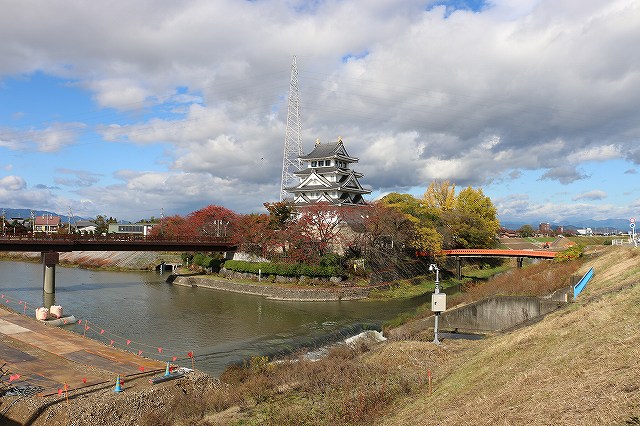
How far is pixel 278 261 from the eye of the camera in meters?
47.2

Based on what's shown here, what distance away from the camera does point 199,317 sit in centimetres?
3266

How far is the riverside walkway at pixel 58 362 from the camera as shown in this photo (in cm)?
1533

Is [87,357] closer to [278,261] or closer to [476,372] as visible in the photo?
[476,372]

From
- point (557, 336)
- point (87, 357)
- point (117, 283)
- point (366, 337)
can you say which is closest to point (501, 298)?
point (366, 337)

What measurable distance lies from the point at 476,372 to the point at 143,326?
75.6 ft

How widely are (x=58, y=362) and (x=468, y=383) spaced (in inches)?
603

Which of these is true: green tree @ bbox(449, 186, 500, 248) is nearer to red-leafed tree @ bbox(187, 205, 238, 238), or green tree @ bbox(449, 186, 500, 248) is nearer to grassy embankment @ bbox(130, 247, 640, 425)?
red-leafed tree @ bbox(187, 205, 238, 238)

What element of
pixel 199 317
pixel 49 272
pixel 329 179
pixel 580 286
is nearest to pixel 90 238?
pixel 49 272

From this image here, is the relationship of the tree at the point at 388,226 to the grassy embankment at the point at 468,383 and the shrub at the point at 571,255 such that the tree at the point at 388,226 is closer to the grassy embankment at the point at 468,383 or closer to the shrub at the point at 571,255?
the shrub at the point at 571,255

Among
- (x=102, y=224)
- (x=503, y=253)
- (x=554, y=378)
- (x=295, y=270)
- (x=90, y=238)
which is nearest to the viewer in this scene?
(x=554, y=378)

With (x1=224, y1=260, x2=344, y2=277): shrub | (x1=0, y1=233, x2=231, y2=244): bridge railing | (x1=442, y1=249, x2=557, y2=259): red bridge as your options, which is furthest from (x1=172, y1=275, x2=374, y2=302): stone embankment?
(x1=442, y1=249, x2=557, y2=259): red bridge

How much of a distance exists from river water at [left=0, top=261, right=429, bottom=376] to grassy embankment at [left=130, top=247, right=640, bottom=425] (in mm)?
5406

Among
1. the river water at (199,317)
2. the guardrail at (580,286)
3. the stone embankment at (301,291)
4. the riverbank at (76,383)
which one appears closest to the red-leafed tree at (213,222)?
the river water at (199,317)

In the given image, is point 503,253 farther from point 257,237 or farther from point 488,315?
point 257,237
